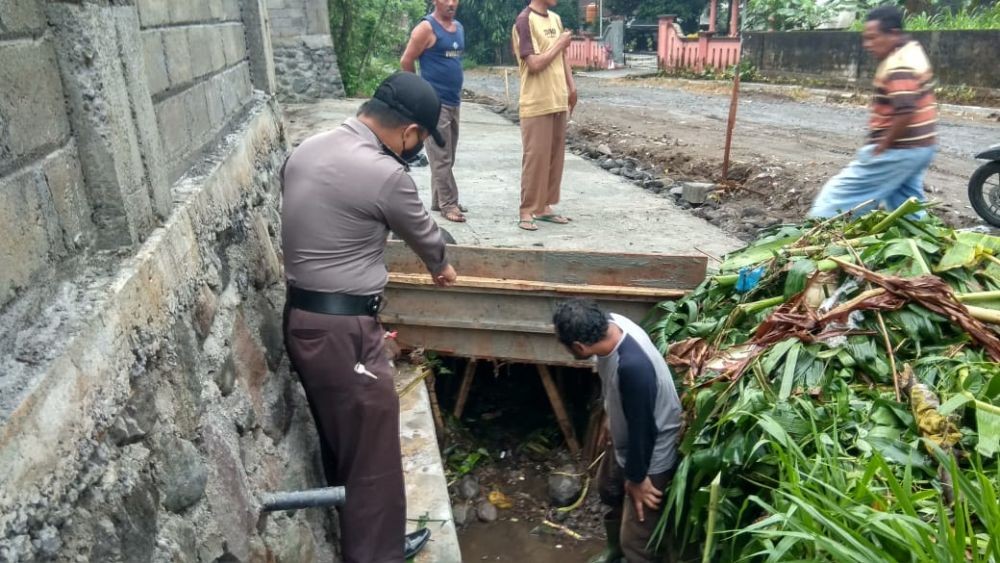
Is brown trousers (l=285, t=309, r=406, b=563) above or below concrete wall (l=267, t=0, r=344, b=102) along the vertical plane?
below

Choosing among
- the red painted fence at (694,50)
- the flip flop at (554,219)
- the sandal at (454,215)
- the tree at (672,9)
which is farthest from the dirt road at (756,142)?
the tree at (672,9)

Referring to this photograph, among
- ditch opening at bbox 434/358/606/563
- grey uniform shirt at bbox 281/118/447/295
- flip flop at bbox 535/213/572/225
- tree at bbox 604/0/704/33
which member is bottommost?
ditch opening at bbox 434/358/606/563

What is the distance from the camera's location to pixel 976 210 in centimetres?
690

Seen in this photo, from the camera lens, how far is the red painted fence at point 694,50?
21.3 m

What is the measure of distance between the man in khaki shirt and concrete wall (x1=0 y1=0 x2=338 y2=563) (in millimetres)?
3083

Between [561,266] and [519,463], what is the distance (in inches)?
55.2

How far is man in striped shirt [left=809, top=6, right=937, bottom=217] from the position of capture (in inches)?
168

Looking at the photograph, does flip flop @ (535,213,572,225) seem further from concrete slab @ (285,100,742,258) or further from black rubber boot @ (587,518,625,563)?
black rubber boot @ (587,518,625,563)

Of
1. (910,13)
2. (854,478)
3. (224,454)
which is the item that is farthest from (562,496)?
(910,13)

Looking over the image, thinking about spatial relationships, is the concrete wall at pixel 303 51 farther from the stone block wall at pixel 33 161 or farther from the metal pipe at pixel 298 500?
the stone block wall at pixel 33 161

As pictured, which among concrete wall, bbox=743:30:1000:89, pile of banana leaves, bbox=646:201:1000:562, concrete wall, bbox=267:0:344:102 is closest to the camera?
pile of banana leaves, bbox=646:201:1000:562

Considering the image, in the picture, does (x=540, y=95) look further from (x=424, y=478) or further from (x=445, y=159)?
(x=424, y=478)

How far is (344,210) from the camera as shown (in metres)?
2.69

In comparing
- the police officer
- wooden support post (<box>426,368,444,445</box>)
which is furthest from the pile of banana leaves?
wooden support post (<box>426,368,444,445</box>)
